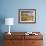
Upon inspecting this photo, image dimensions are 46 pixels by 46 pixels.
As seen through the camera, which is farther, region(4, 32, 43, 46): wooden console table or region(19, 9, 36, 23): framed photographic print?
region(19, 9, 36, 23): framed photographic print

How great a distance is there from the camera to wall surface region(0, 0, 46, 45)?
4.40 metres

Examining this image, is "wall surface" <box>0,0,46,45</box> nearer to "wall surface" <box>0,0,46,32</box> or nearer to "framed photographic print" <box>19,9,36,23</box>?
"wall surface" <box>0,0,46,32</box>

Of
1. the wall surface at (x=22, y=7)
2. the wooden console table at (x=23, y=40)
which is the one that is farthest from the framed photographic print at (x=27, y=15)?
the wooden console table at (x=23, y=40)

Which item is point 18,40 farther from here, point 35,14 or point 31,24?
point 35,14

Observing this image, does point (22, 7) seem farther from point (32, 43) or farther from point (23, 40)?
point (32, 43)

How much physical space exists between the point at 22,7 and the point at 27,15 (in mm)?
317

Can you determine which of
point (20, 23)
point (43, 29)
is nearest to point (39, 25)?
point (43, 29)

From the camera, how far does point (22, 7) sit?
14.4 ft

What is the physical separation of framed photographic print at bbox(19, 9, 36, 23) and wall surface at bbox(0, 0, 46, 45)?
102mm

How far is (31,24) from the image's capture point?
4.45m

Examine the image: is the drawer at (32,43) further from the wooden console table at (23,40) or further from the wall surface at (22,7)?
the wall surface at (22,7)

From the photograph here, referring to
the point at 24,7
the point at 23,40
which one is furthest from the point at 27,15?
the point at 23,40

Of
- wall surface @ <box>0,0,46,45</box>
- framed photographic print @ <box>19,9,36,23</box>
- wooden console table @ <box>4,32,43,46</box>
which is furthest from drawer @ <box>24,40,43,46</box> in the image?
framed photographic print @ <box>19,9,36,23</box>

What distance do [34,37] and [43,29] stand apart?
704 millimetres
